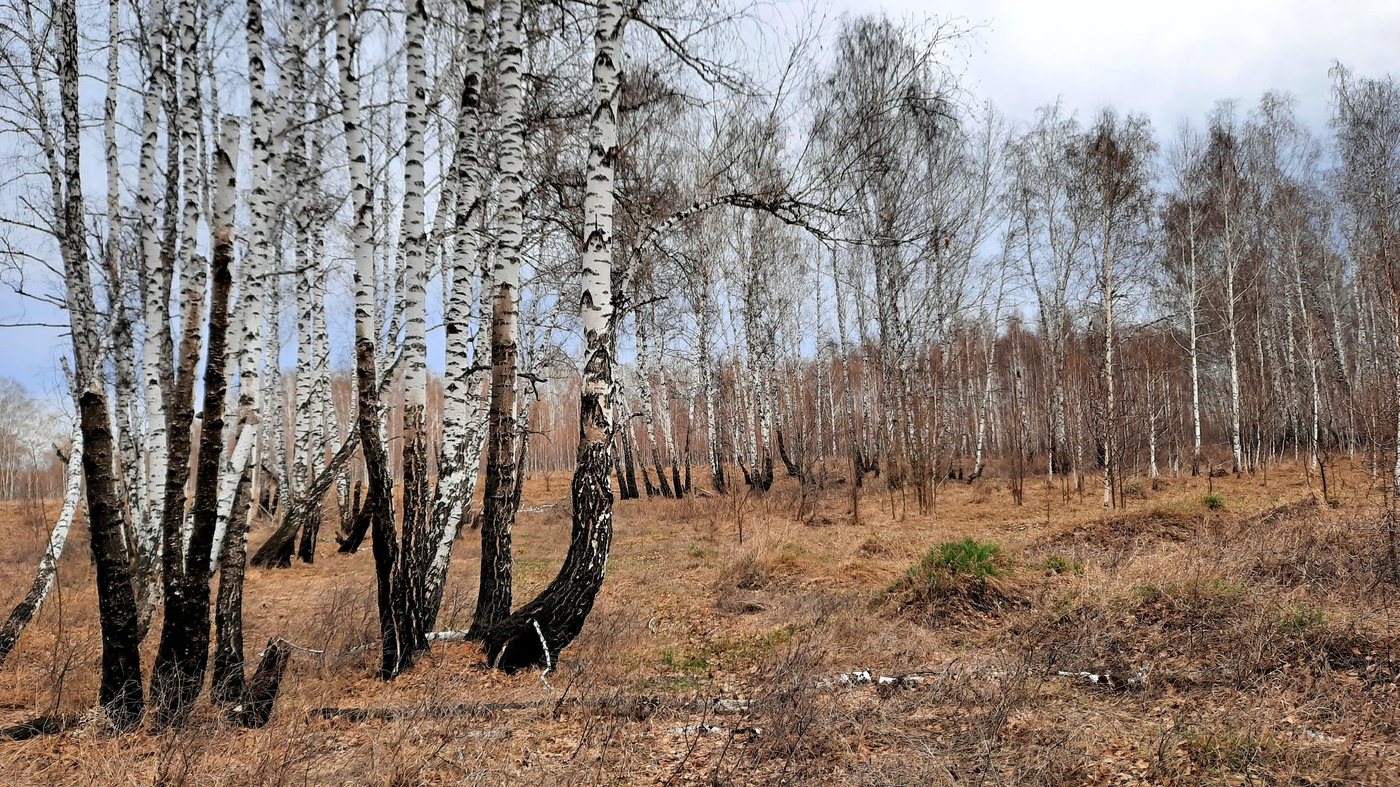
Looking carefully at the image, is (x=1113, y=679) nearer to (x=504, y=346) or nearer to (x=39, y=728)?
(x=504, y=346)

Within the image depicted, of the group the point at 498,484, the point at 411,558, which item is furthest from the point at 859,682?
the point at 411,558

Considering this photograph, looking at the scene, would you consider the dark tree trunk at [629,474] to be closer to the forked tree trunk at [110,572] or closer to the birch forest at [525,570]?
the birch forest at [525,570]

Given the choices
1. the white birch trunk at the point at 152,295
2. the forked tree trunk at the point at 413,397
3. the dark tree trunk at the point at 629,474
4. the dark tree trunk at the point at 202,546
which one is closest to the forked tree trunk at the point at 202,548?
the dark tree trunk at the point at 202,546

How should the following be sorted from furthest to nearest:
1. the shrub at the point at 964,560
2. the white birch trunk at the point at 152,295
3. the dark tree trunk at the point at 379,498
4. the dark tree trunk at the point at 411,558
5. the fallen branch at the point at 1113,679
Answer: the shrub at the point at 964,560
the white birch trunk at the point at 152,295
the dark tree trunk at the point at 411,558
the dark tree trunk at the point at 379,498
the fallen branch at the point at 1113,679

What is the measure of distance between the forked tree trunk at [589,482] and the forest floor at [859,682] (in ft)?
0.94

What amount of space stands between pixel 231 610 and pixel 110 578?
0.79 m

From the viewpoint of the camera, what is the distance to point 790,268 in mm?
21906

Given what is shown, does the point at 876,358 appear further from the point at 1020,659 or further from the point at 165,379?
the point at 165,379

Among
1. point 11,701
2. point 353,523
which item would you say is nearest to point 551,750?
point 11,701

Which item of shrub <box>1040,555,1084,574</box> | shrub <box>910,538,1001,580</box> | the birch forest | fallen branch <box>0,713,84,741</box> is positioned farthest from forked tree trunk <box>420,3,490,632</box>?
shrub <box>1040,555,1084,574</box>

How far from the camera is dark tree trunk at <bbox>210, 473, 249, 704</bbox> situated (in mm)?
3881

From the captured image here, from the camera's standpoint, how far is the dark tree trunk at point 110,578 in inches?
133

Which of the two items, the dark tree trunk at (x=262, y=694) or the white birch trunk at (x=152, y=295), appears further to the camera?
the white birch trunk at (x=152, y=295)

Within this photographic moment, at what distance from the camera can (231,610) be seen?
4148 mm
